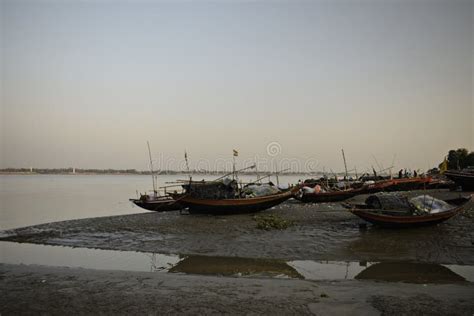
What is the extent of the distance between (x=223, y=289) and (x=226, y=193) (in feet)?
40.6

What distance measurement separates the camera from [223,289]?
7652 mm

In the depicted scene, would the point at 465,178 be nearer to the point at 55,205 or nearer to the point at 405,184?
the point at 405,184

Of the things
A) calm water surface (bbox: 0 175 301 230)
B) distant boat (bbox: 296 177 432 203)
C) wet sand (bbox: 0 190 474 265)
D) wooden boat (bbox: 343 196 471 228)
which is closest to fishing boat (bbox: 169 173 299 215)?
wet sand (bbox: 0 190 474 265)

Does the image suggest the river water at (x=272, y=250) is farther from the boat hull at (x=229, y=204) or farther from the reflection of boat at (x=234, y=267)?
the boat hull at (x=229, y=204)

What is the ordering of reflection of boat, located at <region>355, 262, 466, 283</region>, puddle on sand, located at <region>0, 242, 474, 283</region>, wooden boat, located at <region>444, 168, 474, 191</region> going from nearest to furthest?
reflection of boat, located at <region>355, 262, 466, 283</region> < puddle on sand, located at <region>0, 242, 474, 283</region> < wooden boat, located at <region>444, 168, 474, 191</region>

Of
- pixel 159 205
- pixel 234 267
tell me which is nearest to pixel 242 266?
pixel 234 267

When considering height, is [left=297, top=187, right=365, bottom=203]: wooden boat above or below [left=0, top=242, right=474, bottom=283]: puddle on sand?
above

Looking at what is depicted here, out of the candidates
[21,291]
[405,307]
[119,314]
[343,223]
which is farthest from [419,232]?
[21,291]

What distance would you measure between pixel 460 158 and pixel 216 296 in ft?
213

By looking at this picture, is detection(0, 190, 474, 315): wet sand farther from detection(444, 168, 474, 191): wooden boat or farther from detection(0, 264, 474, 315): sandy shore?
detection(444, 168, 474, 191): wooden boat

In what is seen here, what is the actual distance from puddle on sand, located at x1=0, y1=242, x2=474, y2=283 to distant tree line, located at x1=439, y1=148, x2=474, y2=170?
177 ft

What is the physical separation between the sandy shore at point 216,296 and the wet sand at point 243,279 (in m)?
0.02

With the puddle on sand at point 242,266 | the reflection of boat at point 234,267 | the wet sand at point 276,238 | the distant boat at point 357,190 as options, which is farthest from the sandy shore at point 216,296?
the distant boat at point 357,190

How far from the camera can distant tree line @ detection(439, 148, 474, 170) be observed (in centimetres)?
5638
